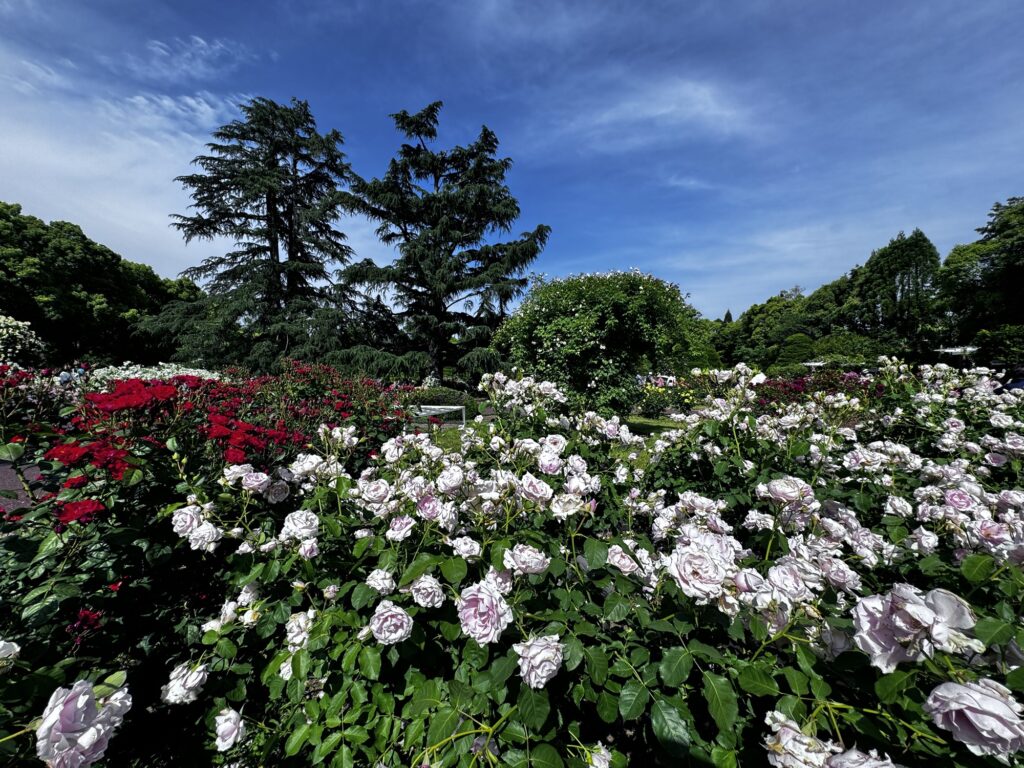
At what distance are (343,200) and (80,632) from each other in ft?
56.7

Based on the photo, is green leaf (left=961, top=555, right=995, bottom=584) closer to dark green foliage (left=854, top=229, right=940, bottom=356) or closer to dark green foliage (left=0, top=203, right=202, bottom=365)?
dark green foliage (left=0, top=203, right=202, bottom=365)

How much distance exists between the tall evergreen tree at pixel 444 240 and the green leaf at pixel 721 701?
14.8 metres

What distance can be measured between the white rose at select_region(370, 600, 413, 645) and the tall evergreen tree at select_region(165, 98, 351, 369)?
16.4m

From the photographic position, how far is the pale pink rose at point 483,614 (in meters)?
0.96

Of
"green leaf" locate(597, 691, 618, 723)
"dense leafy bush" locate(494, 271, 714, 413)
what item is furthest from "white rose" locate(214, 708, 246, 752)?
"dense leafy bush" locate(494, 271, 714, 413)

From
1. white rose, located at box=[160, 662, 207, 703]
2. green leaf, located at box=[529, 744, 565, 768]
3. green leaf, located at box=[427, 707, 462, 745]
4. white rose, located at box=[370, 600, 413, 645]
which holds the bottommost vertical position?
white rose, located at box=[160, 662, 207, 703]

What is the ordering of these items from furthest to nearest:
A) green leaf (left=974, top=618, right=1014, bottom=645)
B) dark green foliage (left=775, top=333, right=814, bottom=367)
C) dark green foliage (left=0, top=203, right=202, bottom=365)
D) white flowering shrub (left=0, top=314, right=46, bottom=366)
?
dark green foliage (left=775, top=333, right=814, bottom=367), dark green foliage (left=0, top=203, right=202, bottom=365), white flowering shrub (left=0, top=314, right=46, bottom=366), green leaf (left=974, top=618, right=1014, bottom=645)

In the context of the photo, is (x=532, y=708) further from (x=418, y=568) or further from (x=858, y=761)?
(x=858, y=761)

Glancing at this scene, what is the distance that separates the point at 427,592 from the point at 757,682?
0.79 meters

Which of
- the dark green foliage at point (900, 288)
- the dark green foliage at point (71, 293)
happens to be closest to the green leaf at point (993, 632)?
the dark green foliage at point (71, 293)

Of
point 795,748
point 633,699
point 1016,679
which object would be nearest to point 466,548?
point 633,699

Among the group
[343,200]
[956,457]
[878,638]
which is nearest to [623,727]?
[878,638]

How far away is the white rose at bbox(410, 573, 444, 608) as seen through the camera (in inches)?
42.1

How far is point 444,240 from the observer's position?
1661cm
